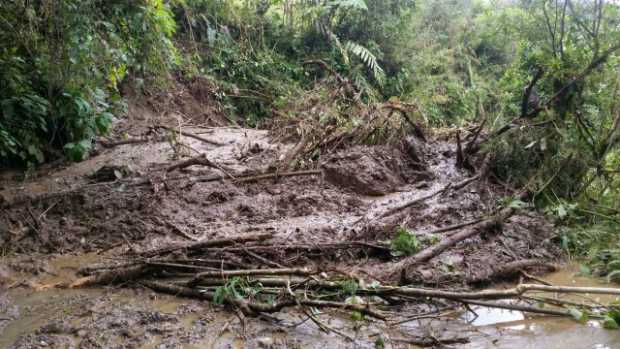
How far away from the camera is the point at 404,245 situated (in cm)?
343

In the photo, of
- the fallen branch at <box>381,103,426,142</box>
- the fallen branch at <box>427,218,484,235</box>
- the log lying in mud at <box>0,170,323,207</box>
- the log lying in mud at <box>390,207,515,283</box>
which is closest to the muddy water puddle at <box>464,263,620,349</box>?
the log lying in mud at <box>390,207,515,283</box>

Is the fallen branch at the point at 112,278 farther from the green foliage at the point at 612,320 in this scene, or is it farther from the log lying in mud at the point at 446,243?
the green foliage at the point at 612,320

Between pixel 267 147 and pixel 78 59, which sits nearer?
pixel 78 59

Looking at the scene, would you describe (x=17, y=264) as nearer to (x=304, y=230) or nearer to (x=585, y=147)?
(x=304, y=230)

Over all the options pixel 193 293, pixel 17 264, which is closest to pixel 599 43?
pixel 193 293

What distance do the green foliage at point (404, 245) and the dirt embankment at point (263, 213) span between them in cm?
6

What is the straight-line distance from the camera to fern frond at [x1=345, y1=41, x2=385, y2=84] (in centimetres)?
1039

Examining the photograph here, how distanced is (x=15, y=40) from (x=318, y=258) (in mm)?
3584

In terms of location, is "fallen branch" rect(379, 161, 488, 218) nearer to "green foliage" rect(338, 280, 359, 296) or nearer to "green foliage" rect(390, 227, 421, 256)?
"green foliage" rect(390, 227, 421, 256)

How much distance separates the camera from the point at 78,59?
14.4 feet

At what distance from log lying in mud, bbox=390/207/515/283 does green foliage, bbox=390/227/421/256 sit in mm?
93

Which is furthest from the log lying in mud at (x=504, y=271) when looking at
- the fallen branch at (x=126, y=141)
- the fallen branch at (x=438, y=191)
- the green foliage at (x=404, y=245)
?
the fallen branch at (x=126, y=141)

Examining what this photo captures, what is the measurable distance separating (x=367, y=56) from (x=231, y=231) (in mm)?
7542

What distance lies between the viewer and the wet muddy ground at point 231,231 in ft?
8.14
